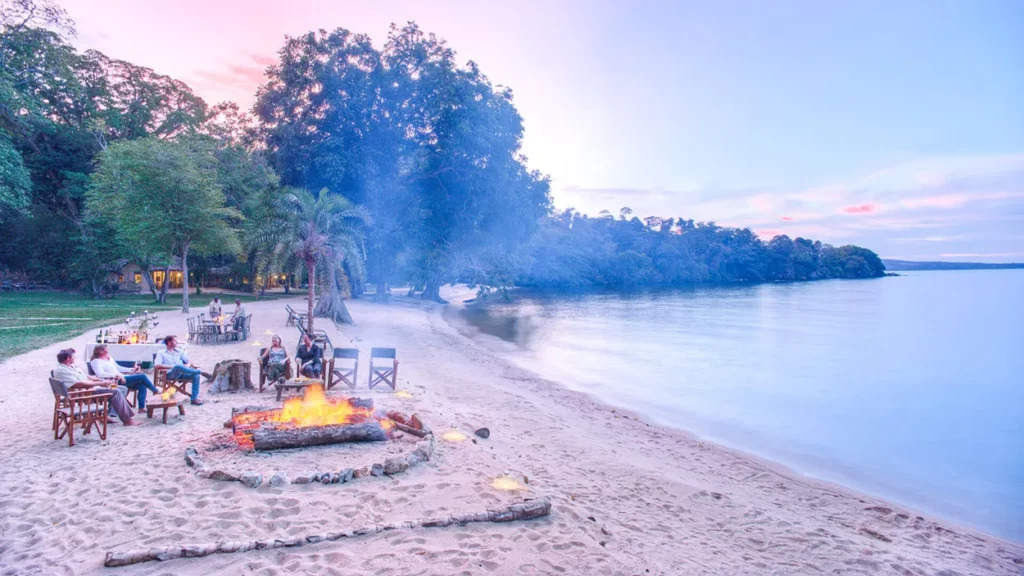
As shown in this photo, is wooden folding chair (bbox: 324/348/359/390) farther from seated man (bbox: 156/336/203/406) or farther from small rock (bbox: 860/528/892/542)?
small rock (bbox: 860/528/892/542)

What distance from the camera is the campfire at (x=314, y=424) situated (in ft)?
Answer: 22.2

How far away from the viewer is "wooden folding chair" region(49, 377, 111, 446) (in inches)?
264

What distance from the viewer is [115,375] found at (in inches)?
313

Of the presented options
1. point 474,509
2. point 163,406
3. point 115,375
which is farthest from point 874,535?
A: point 115,375

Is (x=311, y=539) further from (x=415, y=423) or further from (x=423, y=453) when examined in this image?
(x=415, y=423)

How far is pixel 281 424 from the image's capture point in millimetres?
7215

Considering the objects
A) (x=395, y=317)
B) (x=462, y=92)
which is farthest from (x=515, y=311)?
(x=462, y=92)

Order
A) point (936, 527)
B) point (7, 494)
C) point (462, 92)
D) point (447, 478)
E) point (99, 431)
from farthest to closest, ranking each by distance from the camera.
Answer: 1. point (462, 92)
2. point (936, 527)
3. point (99, 431)
4. point (447, 478)
5. point (7, 494)

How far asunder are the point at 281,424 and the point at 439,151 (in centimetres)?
2552

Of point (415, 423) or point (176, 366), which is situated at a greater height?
point (176, 366)

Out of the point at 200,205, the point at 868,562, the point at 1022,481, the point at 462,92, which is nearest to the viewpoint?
the point at 868,562

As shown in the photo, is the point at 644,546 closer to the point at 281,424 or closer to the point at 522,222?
the point at 281,424

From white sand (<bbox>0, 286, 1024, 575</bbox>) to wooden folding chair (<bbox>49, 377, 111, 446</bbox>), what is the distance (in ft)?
0.79

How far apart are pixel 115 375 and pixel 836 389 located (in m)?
20.8
